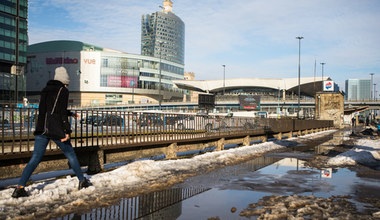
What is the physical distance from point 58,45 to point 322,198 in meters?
146

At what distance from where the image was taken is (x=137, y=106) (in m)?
105

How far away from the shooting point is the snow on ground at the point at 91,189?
15.3 ft

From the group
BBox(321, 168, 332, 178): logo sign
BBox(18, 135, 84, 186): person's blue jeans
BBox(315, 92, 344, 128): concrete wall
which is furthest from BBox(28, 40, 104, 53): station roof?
BBox(18, 135, 84, 186): person's blue jeans

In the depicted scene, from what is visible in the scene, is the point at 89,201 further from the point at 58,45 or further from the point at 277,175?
the point at 58,45

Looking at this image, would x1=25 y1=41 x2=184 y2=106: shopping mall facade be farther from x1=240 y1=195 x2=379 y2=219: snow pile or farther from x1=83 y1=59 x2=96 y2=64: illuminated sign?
x1=240 y1=195 x2=379 y2=219: snow pile

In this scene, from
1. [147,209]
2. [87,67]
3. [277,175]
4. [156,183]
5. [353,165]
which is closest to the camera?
[147,209]

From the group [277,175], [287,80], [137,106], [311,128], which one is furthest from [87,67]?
[277,175]

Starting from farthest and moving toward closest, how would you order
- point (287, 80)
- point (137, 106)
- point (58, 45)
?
1. point (58, 45)
2. point (287, 80)
3. point (137, 106)

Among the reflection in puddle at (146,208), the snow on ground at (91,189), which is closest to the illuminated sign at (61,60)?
the snow on ground at (91,189)

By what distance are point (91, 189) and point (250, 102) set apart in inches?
3886

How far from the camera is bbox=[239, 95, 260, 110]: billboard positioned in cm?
10162

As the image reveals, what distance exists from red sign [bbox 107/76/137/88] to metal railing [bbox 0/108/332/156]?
99.0m

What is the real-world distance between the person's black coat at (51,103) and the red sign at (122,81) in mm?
111777

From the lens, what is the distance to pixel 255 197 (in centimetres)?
574
